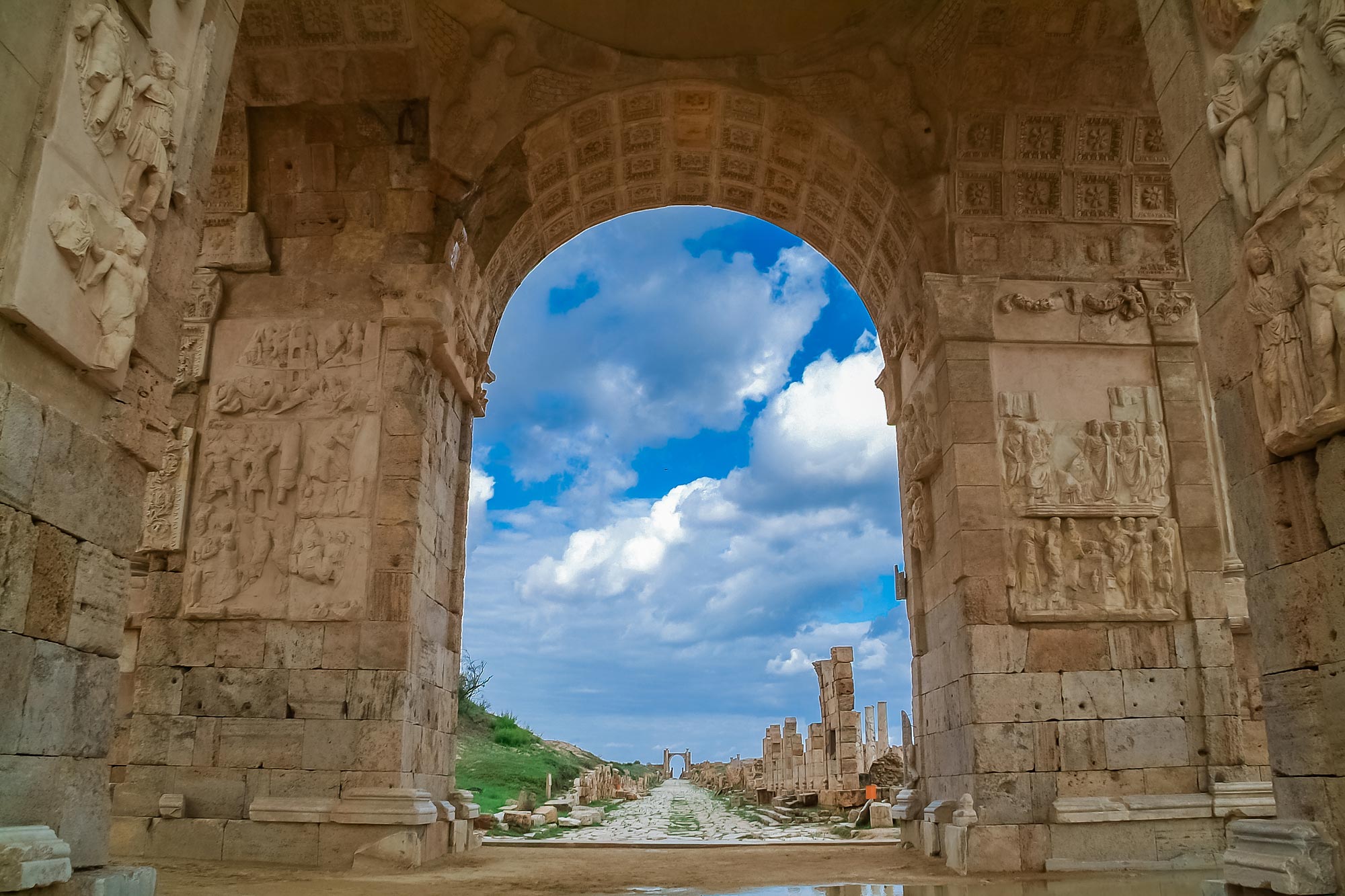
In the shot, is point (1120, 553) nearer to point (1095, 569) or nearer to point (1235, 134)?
point (1095, 569)

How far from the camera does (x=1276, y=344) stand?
17.4ft

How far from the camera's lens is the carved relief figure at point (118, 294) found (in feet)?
17.6

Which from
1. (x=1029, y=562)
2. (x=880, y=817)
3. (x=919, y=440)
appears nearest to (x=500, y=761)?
(x=880, y=817)

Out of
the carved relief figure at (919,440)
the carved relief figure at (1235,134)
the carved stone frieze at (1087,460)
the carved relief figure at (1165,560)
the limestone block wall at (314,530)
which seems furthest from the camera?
the carved relief figure at (919,440)

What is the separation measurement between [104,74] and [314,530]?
6.82 m

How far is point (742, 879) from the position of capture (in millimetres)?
9844

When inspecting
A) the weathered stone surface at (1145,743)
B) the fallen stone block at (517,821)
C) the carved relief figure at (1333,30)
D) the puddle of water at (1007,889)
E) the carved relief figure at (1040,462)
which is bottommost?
the fallen stone block at (517,821)

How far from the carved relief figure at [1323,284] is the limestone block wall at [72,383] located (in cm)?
648

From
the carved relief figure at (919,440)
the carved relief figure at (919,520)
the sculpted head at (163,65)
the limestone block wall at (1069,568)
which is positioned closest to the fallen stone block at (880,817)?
the limestone block wall at (1069,568)

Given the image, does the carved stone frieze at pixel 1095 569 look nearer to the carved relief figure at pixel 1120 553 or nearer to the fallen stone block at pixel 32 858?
the carved relief figure at pixel 1120 553

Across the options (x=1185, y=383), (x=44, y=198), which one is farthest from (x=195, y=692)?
(x=1185, y=383)

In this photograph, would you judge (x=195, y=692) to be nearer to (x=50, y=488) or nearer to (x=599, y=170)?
(x=50, y=488)

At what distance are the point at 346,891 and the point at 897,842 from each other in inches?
323

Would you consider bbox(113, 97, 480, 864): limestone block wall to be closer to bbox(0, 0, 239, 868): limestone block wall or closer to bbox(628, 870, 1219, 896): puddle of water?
bbox(628, 870, 1219, 896): puddle of water
